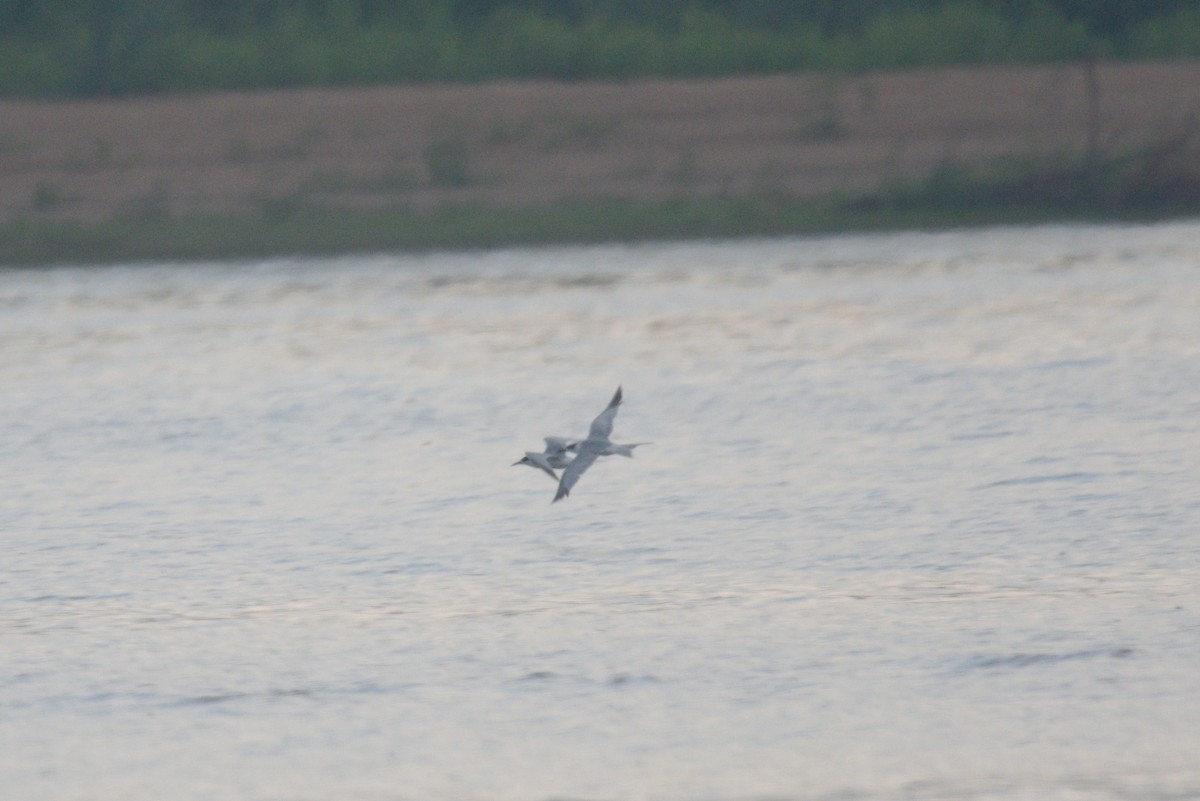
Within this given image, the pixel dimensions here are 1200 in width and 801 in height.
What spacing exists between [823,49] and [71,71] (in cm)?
883

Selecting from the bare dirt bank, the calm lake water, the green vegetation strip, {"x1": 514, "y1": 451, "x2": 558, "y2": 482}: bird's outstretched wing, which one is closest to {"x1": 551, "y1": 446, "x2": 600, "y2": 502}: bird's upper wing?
{"x1": 514, "y1": 451, "x2": 558, "y2": 482}: bird's outstretched wing

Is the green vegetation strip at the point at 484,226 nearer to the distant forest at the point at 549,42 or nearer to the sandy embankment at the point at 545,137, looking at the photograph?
the sandy embankment at the point at 545,137

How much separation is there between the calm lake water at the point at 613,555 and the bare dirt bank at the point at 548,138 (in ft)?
16.1

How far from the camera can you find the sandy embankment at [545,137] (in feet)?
65.5

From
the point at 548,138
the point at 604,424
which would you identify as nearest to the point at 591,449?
the point at 604,424

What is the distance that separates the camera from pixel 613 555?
27.1 feet

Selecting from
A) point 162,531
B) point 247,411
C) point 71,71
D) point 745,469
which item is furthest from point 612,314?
point 71,71

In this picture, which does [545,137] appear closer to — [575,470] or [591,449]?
[591,449]

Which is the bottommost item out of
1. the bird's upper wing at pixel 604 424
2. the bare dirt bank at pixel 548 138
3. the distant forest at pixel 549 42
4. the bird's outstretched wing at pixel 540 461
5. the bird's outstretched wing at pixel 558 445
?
the bird's outstretched wing at pixel 540 461

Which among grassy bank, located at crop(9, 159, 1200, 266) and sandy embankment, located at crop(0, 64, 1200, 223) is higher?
sandy embankment, located at crop(0, 64, 1200, 223)

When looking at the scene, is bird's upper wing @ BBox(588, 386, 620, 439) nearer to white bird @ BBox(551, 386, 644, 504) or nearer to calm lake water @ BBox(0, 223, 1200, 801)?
white bird @ BBox(551, 386, 644, 504)

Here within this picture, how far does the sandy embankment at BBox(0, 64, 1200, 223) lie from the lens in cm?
1995

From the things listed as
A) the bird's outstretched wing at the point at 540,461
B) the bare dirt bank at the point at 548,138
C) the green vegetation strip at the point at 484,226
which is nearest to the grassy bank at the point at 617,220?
the green vegetation strip at the point at 484,226

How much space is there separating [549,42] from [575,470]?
1671 cm
